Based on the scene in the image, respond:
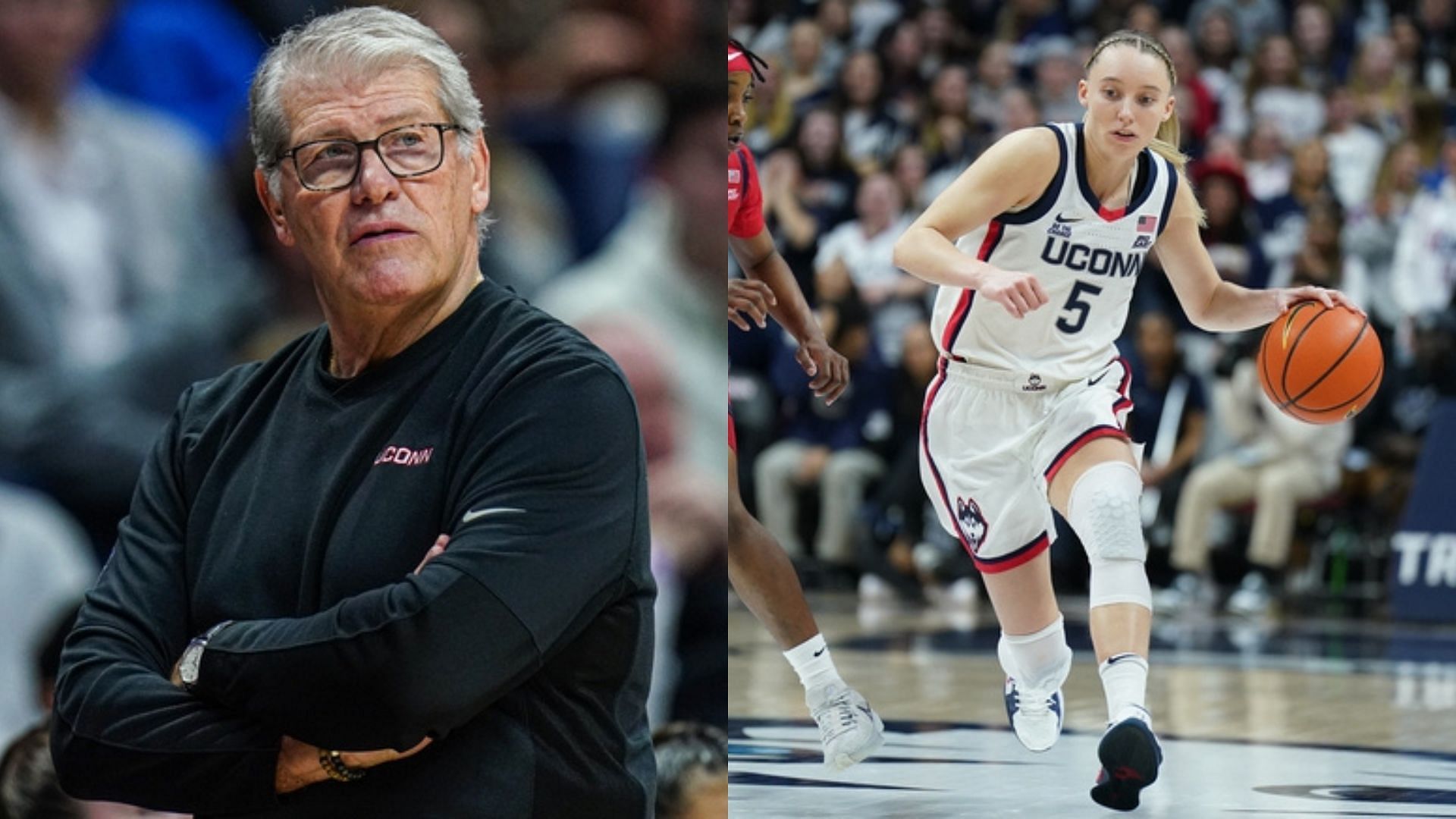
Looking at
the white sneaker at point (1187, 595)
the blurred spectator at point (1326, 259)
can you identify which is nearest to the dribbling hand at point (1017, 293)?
the blurred spectator at point (1326, 259)

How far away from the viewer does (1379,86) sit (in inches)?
463

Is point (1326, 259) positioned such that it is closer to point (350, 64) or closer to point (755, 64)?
point (755, 64)

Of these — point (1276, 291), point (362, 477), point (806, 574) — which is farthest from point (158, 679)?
point (806, 574)

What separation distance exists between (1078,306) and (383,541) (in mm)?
2763

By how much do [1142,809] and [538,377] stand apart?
249 centimetres

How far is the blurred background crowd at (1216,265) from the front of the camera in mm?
9609

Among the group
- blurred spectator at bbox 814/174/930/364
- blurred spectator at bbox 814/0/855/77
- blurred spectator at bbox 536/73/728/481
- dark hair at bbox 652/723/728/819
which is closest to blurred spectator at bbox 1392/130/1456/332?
blurred spectator at bbox 814/174/930/364

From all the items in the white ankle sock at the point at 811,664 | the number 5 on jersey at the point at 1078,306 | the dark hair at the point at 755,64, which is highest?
the dark hair at the point at 755,64

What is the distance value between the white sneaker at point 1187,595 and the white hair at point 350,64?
308 inches

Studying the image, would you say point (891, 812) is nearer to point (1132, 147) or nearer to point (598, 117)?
point (1132, 147)

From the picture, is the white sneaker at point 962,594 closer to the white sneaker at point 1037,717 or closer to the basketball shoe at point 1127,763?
the white sneaker at point 1037,717

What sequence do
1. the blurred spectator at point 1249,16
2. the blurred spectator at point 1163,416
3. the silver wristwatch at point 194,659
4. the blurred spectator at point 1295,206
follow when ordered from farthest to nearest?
the blurred spectator at point 1249,16, the blurred spectator at point 1295,206, the blurred spectator at point 1163,416, the silver wristwatch at point 194,659

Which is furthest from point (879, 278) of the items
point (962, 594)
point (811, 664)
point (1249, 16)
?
point (811, 664)

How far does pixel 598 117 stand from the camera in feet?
10.0
